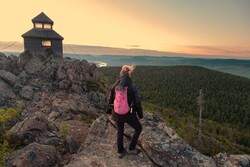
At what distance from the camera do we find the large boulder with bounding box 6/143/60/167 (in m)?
6.90

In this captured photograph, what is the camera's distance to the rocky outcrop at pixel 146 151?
7.23m

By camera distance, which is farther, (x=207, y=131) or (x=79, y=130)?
(x=207, y=131)

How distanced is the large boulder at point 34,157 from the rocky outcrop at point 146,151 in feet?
3.07

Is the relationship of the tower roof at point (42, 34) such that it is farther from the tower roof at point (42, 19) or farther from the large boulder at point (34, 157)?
the large boulder at point (34, 157)

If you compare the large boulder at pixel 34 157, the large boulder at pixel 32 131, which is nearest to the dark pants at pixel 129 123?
the large boulder at pixel 34 157

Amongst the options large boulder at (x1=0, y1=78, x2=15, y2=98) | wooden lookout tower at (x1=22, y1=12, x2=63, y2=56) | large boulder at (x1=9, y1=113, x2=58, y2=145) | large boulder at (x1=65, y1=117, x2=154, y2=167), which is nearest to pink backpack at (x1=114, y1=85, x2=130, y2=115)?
large boulder at (x1=65, y1=117, x2=154, y2=167)

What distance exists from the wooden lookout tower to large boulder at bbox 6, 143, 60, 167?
24.6m

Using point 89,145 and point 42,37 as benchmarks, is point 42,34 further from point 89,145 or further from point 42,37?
point 89,145

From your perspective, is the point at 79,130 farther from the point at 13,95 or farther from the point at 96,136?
the point at 13,95

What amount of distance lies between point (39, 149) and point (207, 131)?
56585 millimetres

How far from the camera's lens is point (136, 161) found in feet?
23.9

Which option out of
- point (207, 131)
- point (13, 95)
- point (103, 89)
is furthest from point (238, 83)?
point (13, 95)

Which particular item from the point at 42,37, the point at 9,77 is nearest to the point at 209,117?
the point at 42,37

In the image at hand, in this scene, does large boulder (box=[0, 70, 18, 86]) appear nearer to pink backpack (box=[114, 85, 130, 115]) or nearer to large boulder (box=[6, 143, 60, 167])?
large boulder (box=[6, 143, 60, 167])
